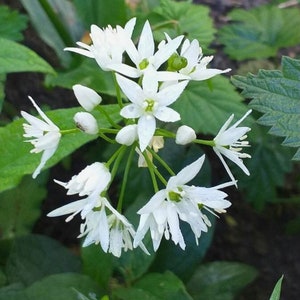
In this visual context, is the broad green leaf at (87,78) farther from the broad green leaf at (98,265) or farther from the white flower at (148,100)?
the white flower at (148,100)

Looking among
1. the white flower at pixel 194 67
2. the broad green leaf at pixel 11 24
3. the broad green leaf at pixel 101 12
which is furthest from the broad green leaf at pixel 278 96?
the broad green leaf at pixel 11 24

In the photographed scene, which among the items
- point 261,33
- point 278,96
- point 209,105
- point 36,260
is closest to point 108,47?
point 278,96

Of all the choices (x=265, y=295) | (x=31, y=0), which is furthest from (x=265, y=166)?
(x=31, y=0)

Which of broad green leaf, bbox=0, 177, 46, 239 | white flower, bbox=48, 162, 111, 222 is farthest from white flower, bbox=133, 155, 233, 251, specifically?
broad green leaf, bbox=0, 177, 46, 239

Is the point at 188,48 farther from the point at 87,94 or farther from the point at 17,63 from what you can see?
the point at 17,63

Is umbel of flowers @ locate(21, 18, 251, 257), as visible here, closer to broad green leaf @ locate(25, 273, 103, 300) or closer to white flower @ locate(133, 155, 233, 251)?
white flower @ locate(133, 155, 233, 251)
